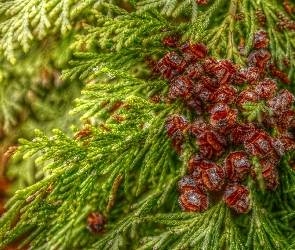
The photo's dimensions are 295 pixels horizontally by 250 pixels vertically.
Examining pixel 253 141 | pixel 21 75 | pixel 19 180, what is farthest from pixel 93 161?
pixel 19 180

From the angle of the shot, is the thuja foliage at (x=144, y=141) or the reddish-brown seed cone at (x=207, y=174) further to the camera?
the thuja foliage at (x=144, y=141)

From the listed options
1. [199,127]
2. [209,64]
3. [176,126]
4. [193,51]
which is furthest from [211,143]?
[193,51]

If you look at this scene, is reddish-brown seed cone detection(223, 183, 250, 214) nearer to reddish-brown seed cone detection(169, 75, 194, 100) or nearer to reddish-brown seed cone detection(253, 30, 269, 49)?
Result: reddish-brown seed cone detection(169, 75, 194, 100)

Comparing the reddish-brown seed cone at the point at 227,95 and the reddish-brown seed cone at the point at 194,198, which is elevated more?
the reddish-brown seed cone at the point at 227,95

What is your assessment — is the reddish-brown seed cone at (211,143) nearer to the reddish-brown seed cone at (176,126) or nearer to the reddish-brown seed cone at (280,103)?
the reddish-brown seed cone at (176,126)

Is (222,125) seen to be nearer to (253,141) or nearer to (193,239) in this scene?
(253,141)

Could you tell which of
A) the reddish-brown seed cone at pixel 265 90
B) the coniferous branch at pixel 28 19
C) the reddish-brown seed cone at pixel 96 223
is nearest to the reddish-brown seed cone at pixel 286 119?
the reddish-brown seed cone at pixel 265 90

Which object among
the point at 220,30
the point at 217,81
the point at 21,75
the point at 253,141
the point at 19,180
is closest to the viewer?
the point at 253,141
